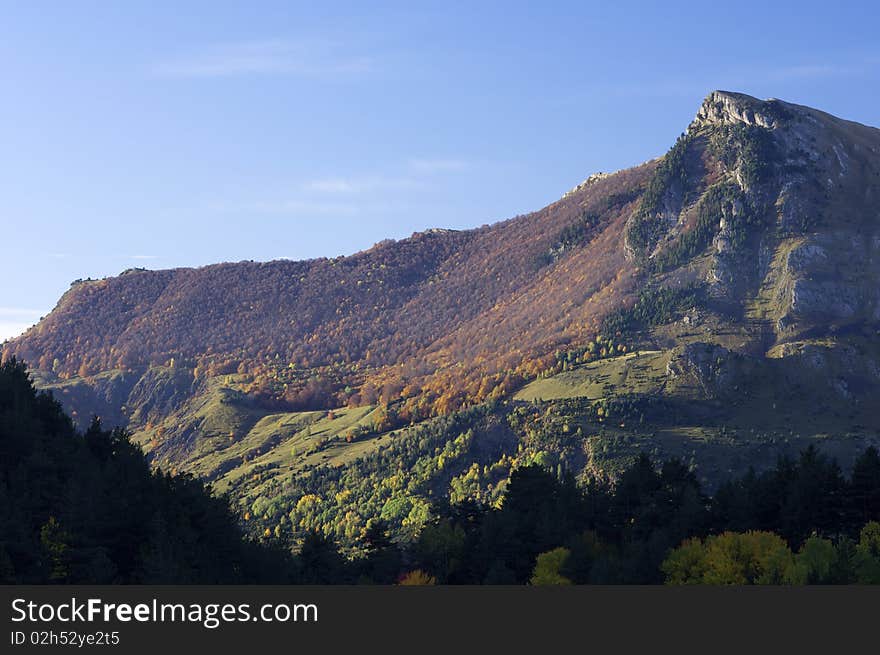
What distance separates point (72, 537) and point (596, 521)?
260 feet

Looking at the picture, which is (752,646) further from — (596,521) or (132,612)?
(596,521)

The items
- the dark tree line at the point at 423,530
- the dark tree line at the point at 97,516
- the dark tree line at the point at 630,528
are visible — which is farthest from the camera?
the dark tree line at the point at 630,528

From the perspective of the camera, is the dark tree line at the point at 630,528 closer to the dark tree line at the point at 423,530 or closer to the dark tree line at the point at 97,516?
the dark tree line at the point at 423,530

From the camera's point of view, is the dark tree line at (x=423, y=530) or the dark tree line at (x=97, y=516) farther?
the dark tree line at (x=423, y=530)

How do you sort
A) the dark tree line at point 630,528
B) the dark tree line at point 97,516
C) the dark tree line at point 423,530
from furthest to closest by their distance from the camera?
the dark tree line at point 630,528
the dark tree line at point 423,530
the dark tree line at point 97,516

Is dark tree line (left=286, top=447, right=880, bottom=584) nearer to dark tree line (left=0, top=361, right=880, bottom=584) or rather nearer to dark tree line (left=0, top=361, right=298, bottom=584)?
dark tree line (left=0, top=361, right=880, bottom=584)

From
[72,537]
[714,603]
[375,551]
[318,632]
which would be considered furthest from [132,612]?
[375,551]

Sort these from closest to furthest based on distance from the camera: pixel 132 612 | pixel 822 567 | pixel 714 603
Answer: pixel 132 612 → pixel 714 603 → pixel 822 567

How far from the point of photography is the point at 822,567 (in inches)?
4710

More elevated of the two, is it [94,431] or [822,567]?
[94,431]

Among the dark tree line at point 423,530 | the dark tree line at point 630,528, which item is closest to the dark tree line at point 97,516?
the dark tree line at point 423,530

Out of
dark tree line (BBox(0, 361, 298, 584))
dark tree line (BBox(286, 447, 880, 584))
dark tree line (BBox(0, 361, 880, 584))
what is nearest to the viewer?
dark tree line (BBox(0, 361, 298, 584))

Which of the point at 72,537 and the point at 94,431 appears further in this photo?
the point at 94,431

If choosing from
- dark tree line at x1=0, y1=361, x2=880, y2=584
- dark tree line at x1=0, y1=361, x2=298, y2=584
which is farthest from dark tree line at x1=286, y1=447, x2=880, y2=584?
dark tree line at x1=0, y1=361, x2=298, y2=584
